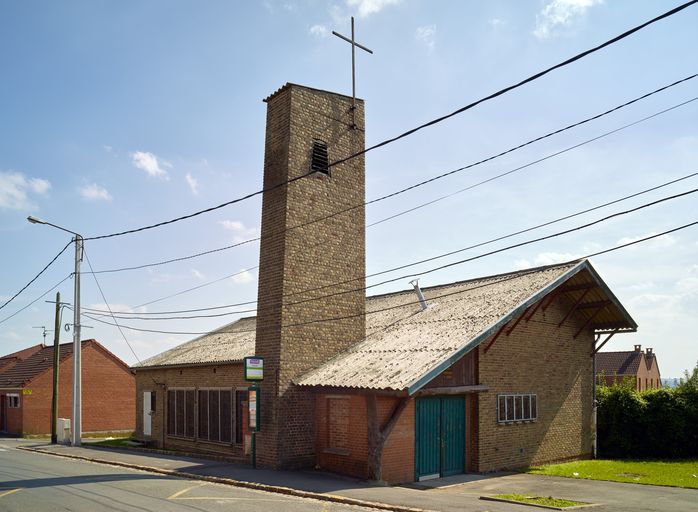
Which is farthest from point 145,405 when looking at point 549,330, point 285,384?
point 549,330

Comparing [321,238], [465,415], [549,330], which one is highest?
[321,238]

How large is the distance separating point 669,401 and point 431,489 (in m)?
13.7

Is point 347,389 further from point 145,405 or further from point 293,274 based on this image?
point 145,405

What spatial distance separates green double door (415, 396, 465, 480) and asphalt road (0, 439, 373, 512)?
4603mm

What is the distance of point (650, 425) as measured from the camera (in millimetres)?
25672

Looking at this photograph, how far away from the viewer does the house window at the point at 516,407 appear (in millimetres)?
20781

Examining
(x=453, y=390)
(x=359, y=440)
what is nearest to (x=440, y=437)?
(x=453, y=390)

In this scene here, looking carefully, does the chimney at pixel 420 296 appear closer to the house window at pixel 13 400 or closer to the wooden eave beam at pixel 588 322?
the wooden eave beam at pixel 588 322

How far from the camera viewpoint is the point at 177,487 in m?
16.2

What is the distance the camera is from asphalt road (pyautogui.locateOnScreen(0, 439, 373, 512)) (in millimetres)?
13477

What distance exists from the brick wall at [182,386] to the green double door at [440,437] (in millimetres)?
6470

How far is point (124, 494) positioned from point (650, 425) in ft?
65.5

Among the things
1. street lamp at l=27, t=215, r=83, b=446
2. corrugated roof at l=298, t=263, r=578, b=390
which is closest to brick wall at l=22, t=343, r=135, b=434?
street lamp at l=27, t=215, r=83, b=446

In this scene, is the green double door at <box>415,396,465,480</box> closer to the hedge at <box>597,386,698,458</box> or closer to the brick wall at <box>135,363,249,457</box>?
the brick wall at <box>135,363,249,457</box>
